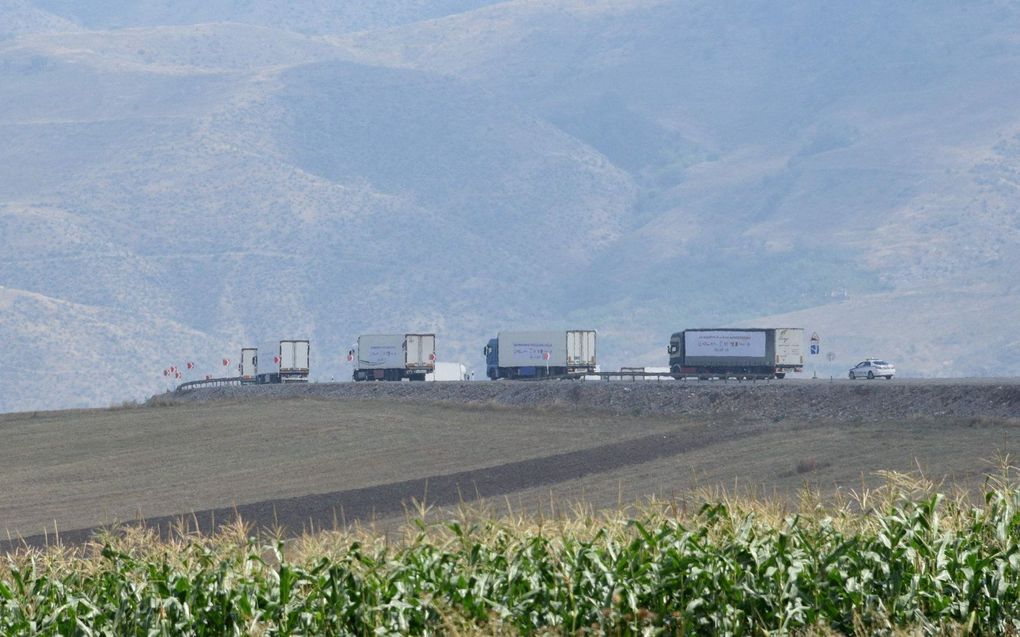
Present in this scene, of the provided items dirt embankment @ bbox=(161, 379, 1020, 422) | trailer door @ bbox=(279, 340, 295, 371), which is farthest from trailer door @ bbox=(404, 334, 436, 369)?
dirt embankment @ bbox=(161, 379, 1020, 422)

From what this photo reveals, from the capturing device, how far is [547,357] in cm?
10544

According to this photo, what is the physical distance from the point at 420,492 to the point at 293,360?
73887mm

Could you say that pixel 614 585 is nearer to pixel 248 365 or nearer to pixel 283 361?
pixel 283 361

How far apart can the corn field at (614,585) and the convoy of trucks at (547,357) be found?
71.8 meters

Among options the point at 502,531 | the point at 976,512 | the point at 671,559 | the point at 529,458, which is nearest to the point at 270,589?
the point at 502,531

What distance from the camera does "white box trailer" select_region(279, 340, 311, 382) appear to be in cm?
11975

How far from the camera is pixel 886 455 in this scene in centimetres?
4728

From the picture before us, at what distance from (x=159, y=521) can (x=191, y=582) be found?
25.2 m

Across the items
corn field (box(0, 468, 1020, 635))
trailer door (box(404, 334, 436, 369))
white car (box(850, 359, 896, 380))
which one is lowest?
corn field (box(0, 468, 1020, 635))

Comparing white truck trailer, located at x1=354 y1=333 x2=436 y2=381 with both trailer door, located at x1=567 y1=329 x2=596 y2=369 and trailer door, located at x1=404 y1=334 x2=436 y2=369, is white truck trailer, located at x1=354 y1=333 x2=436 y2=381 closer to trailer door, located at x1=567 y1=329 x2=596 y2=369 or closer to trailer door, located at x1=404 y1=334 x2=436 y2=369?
trailer door, located at x1=404 y1=334 x2=436 y2=369

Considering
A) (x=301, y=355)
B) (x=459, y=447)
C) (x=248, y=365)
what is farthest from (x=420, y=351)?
(x=459, y=447)

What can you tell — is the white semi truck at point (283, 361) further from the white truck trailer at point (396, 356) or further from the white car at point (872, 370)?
the white car at point (872, 370)

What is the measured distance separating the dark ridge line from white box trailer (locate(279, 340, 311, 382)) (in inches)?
2446

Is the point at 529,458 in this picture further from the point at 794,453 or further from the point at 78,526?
the point at 78,526
